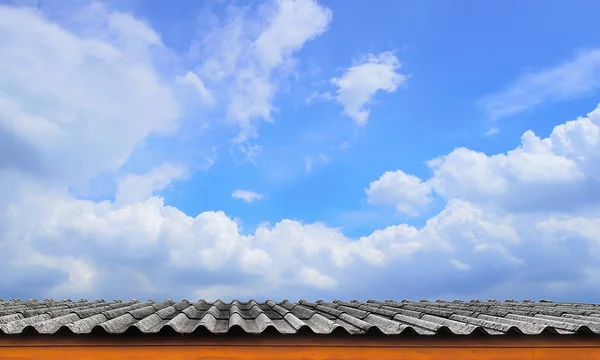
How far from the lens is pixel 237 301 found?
8.32 meters

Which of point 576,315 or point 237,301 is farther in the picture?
point 237,301

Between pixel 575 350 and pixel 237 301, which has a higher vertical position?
pixel 237 301

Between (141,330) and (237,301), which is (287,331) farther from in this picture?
(237,301)

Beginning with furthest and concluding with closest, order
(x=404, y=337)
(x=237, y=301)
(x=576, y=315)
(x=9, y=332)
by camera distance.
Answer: (x=237, y=301) → (x=576, y=315) → (x=404, y=337) → (x=9, y=332)

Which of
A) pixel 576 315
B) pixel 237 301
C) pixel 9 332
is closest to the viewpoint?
pixel 9 332

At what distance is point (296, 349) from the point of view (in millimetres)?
4344

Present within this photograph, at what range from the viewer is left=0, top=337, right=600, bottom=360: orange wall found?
13.7ft

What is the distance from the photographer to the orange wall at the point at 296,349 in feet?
13.7

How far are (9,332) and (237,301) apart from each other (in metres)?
4.49

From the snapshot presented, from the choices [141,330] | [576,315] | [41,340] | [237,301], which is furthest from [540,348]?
[237,301]

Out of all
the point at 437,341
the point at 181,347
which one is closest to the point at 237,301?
the point at 181,347

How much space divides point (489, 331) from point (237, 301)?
4837 mm

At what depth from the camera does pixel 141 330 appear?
4227 mm

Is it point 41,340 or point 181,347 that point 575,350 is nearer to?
point 181,347
